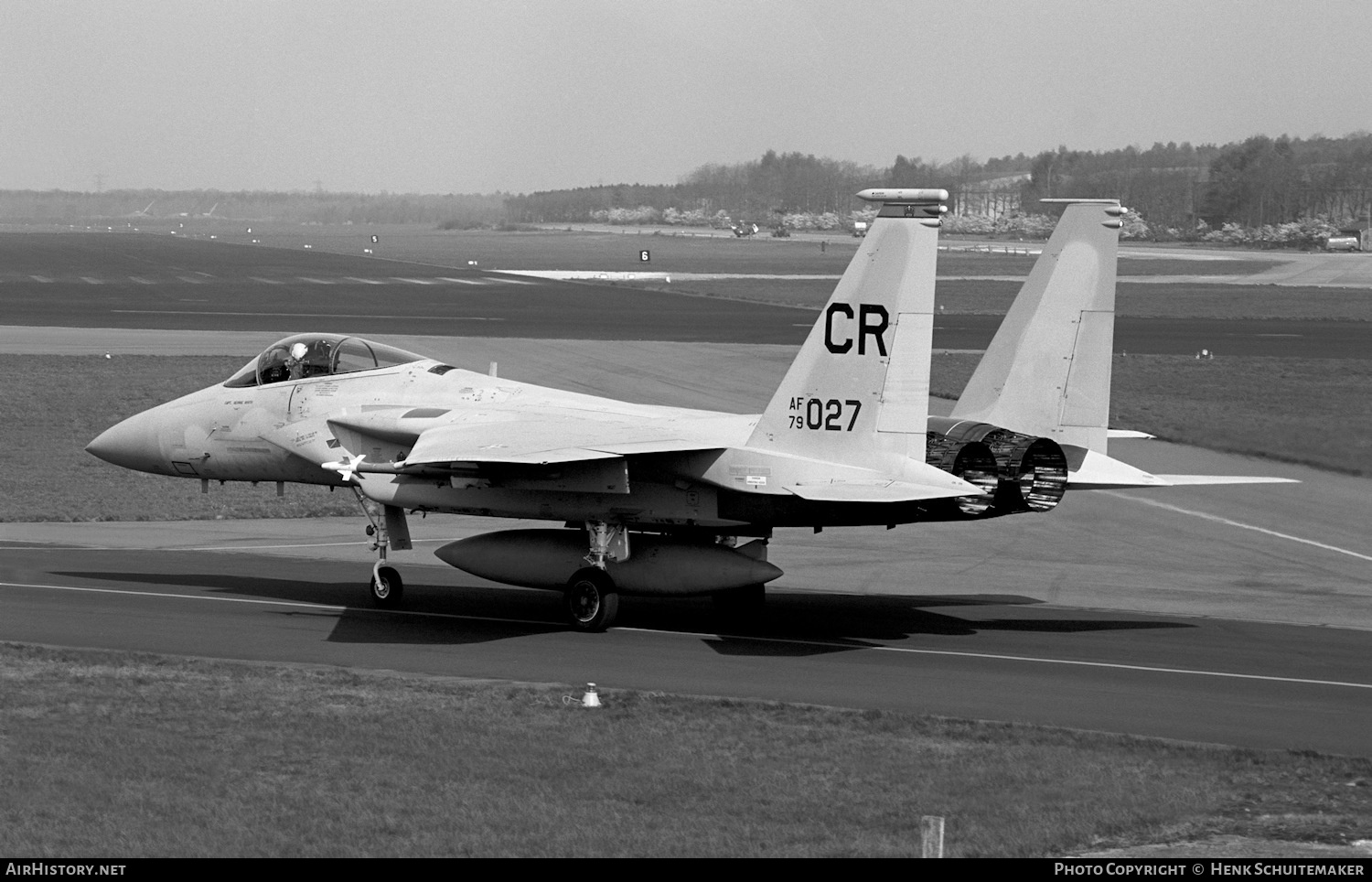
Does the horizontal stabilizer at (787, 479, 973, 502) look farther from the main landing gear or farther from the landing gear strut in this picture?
the landing gear strut

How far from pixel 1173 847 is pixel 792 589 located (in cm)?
1196

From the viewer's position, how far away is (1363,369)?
44.5 meters

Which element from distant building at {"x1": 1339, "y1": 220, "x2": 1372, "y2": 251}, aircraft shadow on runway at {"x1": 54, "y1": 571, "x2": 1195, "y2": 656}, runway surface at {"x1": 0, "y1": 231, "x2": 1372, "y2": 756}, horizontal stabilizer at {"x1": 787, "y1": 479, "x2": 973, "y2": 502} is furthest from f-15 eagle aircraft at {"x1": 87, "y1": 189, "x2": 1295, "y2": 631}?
distant building at {"x1": 1339, "y1": 220, "x2": 1372, "y2": 251}

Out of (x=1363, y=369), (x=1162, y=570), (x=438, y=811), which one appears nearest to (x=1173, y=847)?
(x=438, y=811)

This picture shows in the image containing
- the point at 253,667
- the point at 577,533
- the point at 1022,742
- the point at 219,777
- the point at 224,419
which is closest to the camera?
the point at 219,777

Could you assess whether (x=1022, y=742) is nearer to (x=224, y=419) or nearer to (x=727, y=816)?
(x=727, y=816)

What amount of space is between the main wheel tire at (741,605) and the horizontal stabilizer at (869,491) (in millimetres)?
2515

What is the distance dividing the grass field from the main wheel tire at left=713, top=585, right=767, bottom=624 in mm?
4743

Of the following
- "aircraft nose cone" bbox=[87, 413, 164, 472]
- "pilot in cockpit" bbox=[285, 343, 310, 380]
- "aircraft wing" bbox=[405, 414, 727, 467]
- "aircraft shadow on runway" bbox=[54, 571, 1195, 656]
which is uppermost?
"pilot in cockpit" bbox=[285, 343, 310, 380]

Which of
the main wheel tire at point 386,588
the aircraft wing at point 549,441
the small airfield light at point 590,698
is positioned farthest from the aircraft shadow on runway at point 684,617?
the small airfield light at point 590,698

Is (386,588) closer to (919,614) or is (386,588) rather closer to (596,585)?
(596,585)

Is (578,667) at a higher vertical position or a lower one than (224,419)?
lower

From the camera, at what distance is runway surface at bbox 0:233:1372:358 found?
54.3 metres
